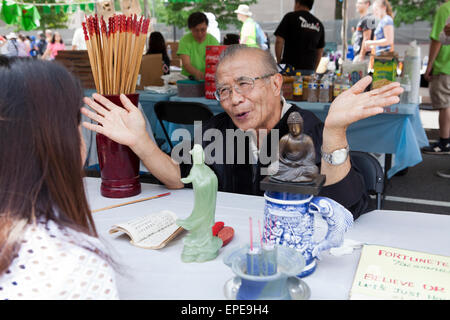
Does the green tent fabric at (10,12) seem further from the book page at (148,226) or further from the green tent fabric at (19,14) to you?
the book page at (148,226)

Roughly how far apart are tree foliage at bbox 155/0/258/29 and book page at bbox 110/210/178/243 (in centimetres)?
739

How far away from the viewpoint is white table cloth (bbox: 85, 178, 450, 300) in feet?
3.00

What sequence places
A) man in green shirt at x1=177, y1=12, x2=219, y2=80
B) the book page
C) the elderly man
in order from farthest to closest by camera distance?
man in green shirt at x1=177, y1=12, x2=219, y2=80 < the elderly man < the book page

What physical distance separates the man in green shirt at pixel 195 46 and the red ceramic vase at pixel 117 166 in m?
3.19

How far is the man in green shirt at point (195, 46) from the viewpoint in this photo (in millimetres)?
4629

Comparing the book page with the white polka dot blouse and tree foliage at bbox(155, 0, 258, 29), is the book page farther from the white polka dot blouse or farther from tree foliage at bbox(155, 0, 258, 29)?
tree foliage at bbox(155, 0, 258, 29)

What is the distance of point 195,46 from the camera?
4723 mm

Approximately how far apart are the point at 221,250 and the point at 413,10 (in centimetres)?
1544

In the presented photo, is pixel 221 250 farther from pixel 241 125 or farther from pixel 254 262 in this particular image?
pixel 241 125

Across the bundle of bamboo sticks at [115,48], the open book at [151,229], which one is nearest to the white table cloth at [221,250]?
the open book at [151,229]

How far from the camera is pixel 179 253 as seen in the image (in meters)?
1.09

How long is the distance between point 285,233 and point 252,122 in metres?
0.71

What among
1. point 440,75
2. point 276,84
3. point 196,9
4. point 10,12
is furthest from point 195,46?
point 196,9

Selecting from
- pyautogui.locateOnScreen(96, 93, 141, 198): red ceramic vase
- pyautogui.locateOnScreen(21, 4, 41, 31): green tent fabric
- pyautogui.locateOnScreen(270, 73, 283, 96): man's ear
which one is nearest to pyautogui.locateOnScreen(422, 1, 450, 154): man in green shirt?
pyautogui.locateOnScreen(270, 73, 283, 96): man's ear
